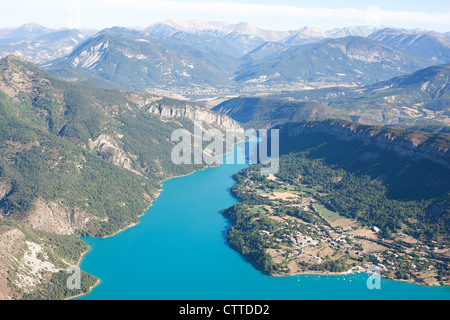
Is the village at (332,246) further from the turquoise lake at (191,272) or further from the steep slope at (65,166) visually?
the steep slope at (65,166)

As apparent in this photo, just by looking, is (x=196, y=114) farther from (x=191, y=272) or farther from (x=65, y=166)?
(x=191, y=272)

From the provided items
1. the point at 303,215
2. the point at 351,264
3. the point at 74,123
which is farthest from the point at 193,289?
the point at 74,123

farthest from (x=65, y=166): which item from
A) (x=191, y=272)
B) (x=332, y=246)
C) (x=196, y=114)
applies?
(x=196, y=114)

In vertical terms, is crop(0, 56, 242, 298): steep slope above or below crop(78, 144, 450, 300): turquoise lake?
above

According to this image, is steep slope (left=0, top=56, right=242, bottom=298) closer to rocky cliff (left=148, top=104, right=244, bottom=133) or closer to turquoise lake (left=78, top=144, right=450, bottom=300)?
rocky cliff (left=148, top=104, right=244, bottom=133)

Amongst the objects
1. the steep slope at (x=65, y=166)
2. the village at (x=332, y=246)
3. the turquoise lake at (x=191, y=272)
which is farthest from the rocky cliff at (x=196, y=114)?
the village at (x=332, y=246)

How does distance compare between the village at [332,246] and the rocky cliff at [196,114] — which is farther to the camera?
the rocky cliff at [196,114]

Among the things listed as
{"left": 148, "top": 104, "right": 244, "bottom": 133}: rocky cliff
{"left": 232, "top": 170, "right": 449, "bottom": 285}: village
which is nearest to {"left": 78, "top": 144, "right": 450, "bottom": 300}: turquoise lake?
{"left": 232, "top": 170, "right": 449, "bottom": 285}: village

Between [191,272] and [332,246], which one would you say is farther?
[332,246]
